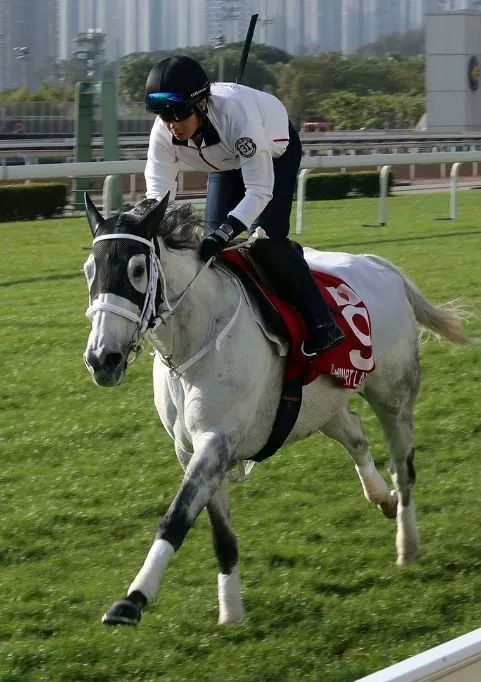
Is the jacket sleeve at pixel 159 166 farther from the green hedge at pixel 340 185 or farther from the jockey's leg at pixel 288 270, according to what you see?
the green hedge at pixel 340 185

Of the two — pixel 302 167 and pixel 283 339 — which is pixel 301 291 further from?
pixel 302 167

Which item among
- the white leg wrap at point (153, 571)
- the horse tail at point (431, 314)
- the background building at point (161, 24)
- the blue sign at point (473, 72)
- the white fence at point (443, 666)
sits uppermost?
the background building at point (161, 24)

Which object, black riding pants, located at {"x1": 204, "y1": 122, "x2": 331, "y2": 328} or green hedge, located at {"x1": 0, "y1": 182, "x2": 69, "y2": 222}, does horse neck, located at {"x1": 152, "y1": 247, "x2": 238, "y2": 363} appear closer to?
black riding pants, located at {"x1": 204, "y1": 122, "x2": 331, "y2": 328}

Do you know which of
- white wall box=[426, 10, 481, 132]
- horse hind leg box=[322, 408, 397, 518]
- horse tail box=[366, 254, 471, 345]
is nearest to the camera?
horse hind leg box=[322, 408, 397, 518]

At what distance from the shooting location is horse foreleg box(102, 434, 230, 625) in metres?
3.41

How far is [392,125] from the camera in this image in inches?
2427

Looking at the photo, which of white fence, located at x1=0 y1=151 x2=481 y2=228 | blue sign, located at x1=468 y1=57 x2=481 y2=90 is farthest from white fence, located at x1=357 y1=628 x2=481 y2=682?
blue sign, located at x1=468 y1=57 x2=481 y2=90

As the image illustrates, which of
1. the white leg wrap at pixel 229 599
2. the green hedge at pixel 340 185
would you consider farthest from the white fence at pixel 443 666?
the green hedge at pixel 340 185

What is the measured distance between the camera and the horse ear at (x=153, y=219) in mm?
3656

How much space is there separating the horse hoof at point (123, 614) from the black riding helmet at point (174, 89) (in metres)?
1.56

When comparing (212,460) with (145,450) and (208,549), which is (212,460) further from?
(145,450)

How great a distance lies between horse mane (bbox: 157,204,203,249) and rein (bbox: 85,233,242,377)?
10cm

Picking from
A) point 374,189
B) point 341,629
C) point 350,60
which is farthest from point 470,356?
point 350,60

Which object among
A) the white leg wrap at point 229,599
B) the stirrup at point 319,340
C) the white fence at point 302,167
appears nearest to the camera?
the white leg wrap at point 229,599
